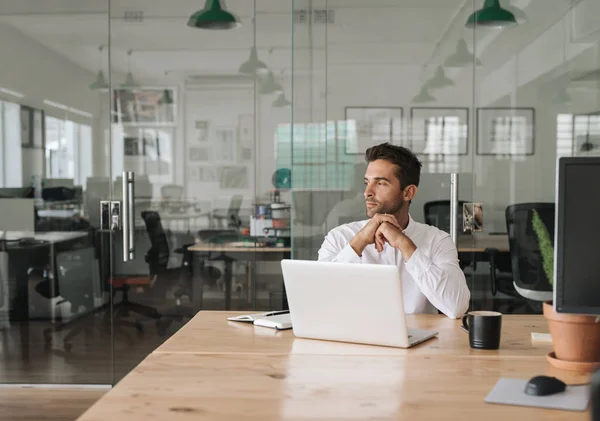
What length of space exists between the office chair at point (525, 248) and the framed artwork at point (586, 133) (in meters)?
0.36

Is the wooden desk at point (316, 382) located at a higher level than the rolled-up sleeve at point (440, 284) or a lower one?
lower

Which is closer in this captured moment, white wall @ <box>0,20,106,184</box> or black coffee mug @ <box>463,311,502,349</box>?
black coffee mug @ <box>463,311,502,349</box>

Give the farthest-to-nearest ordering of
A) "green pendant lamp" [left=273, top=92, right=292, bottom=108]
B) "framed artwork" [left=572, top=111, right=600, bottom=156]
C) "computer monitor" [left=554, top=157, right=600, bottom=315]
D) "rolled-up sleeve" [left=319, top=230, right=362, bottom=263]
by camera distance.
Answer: "green pendant lamp" [left=273, top=92, right=292, bottom=108] → "framed artwork" [left=572, top=111, right=600, bottom=156] → "rolled-up sleeve" [left=319, top=230, right=362, bottom=263] → "computer monitor" [left=554, top=157, right=600, bottom=315]

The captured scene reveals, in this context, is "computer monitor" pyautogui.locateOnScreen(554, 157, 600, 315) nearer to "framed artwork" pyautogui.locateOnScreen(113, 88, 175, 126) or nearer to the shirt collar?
the shirt collar

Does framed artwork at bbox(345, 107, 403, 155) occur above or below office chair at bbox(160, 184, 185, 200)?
above

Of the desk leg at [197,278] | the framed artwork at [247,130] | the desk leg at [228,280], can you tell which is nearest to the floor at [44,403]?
the desk leg at [197,278]

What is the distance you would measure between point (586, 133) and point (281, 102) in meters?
1.71

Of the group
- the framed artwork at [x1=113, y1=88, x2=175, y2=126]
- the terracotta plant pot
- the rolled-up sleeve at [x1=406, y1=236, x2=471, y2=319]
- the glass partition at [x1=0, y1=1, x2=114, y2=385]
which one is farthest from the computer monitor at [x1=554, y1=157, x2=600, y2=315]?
the glass partition at [x1=0, y1=1, x2=114, y2=385]

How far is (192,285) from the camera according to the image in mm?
4777

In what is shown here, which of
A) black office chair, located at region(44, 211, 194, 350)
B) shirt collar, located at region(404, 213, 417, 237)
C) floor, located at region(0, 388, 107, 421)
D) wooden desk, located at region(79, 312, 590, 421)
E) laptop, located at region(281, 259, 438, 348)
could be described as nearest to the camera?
wooden desk, located at region(79, 312, 590, 421)

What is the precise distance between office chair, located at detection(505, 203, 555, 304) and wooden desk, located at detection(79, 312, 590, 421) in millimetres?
2299

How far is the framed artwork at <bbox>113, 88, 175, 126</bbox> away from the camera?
4.70 metres

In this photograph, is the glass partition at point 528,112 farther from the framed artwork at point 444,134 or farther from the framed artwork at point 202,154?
the framed artwork at point 202,154

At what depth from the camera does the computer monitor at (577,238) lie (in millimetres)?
1823
